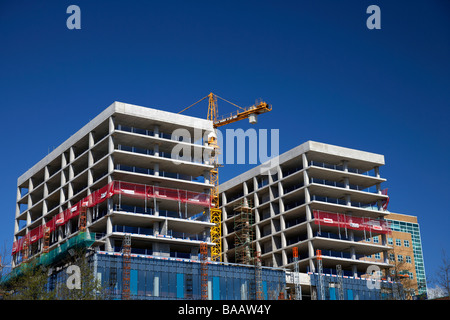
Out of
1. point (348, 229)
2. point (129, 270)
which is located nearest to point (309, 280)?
point (348, 229)

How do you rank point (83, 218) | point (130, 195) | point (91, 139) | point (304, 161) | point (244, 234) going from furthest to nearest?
point (244, 234), point (304, 161), point (91, 139), point (83, 218), point (130, 195)

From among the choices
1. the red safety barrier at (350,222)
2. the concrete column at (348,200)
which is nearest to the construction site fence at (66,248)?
the red safety barrier at (350,222)

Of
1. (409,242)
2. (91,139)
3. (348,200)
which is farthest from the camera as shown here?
(409,242)

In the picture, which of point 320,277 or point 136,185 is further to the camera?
point 320,277

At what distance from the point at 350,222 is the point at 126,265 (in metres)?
44.0

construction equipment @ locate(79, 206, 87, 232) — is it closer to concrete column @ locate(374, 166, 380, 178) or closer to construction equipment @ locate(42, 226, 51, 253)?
construction equipment @ locate(42, 226, 51, 253)

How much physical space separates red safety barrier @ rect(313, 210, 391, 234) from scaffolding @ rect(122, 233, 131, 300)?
116 feet

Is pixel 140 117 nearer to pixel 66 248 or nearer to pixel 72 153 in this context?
pixel 72 153

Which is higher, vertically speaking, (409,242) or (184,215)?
(409,242)

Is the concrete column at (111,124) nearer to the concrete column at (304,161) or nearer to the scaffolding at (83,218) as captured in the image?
the scaffolding at (83,218)

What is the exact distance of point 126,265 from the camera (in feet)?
294

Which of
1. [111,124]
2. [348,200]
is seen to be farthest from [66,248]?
[348,200]

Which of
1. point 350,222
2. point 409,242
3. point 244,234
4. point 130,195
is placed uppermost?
point 409,242
